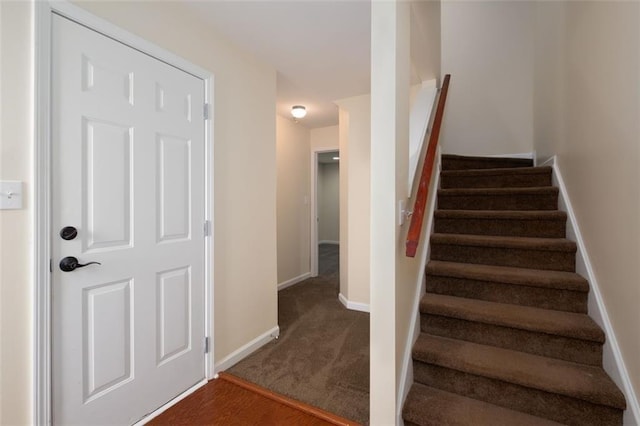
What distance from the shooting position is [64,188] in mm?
1274

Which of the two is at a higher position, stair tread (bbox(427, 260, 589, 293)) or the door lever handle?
the door lever handle

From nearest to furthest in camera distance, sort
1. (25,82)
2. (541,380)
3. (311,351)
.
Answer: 1. (25,82)
2. (541,380)
3. (311,351)

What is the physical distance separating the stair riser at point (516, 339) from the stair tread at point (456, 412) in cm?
32

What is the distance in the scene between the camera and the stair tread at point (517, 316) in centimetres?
138

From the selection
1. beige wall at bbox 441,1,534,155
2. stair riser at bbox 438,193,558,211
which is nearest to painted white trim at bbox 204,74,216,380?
stair riser at bbox 438,193,558,211

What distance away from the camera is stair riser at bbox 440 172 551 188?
231 cm

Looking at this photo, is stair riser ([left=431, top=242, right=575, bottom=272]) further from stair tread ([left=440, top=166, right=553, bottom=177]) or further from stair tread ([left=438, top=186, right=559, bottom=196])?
stair tread ([left=440, top=166, right=553, bottom=177])

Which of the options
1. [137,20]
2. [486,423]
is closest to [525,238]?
[486,423]

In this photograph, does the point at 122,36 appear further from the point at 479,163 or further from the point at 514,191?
the point at 479,163

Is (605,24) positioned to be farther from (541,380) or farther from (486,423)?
(486,423)

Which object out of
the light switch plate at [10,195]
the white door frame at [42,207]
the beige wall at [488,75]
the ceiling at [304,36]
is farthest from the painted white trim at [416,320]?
the light switch plate at [10,195]

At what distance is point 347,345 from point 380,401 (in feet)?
3.67

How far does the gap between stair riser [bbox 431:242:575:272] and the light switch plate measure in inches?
88.6

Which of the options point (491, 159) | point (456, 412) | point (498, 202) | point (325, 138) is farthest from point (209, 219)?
point (325, 138)
